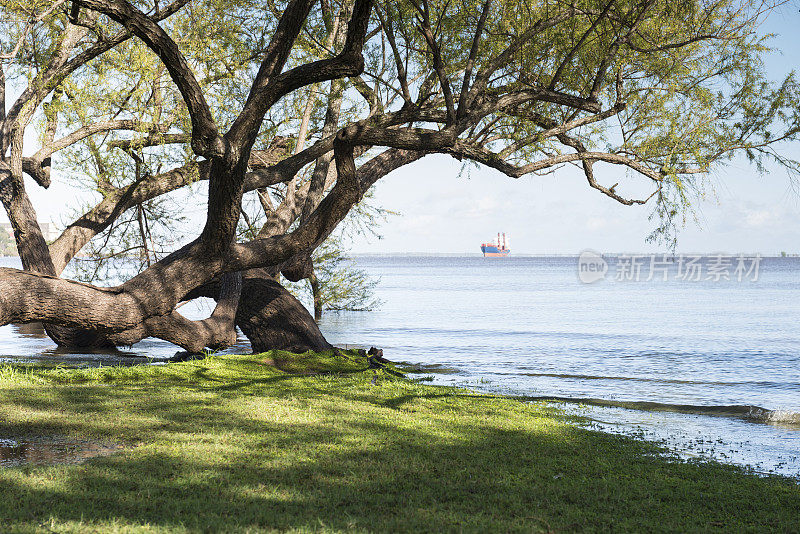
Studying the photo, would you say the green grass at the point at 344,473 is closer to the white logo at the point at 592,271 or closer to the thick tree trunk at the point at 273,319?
the thick tree trunk at the point at 273,319

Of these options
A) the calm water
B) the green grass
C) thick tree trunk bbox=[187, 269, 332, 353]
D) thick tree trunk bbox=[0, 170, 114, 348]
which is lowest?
the calm water

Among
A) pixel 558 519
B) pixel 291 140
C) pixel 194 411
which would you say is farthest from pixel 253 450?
pixel 291 140

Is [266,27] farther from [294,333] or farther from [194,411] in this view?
[194,411]

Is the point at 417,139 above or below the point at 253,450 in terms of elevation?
above

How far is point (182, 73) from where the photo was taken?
344 inches

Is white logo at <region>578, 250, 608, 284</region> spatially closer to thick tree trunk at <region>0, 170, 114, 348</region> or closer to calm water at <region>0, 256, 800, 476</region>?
calm water at <region>0, 256, 800, 476</region>

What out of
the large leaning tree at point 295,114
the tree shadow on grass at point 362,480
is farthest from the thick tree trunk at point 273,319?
the tree shadow on grass at point 362,480

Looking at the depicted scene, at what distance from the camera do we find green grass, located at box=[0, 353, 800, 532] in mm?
4535

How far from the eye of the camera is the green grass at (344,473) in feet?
14.9

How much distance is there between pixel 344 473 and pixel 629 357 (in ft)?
56.7

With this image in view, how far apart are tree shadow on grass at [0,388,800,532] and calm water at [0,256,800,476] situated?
1998 millimetres

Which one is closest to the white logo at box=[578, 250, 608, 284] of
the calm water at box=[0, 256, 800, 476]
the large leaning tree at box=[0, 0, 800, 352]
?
the calm water at box=[0, 256, 800, 476]

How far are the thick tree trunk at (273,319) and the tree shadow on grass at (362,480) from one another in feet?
20.0

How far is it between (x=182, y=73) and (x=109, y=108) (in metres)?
6.20
